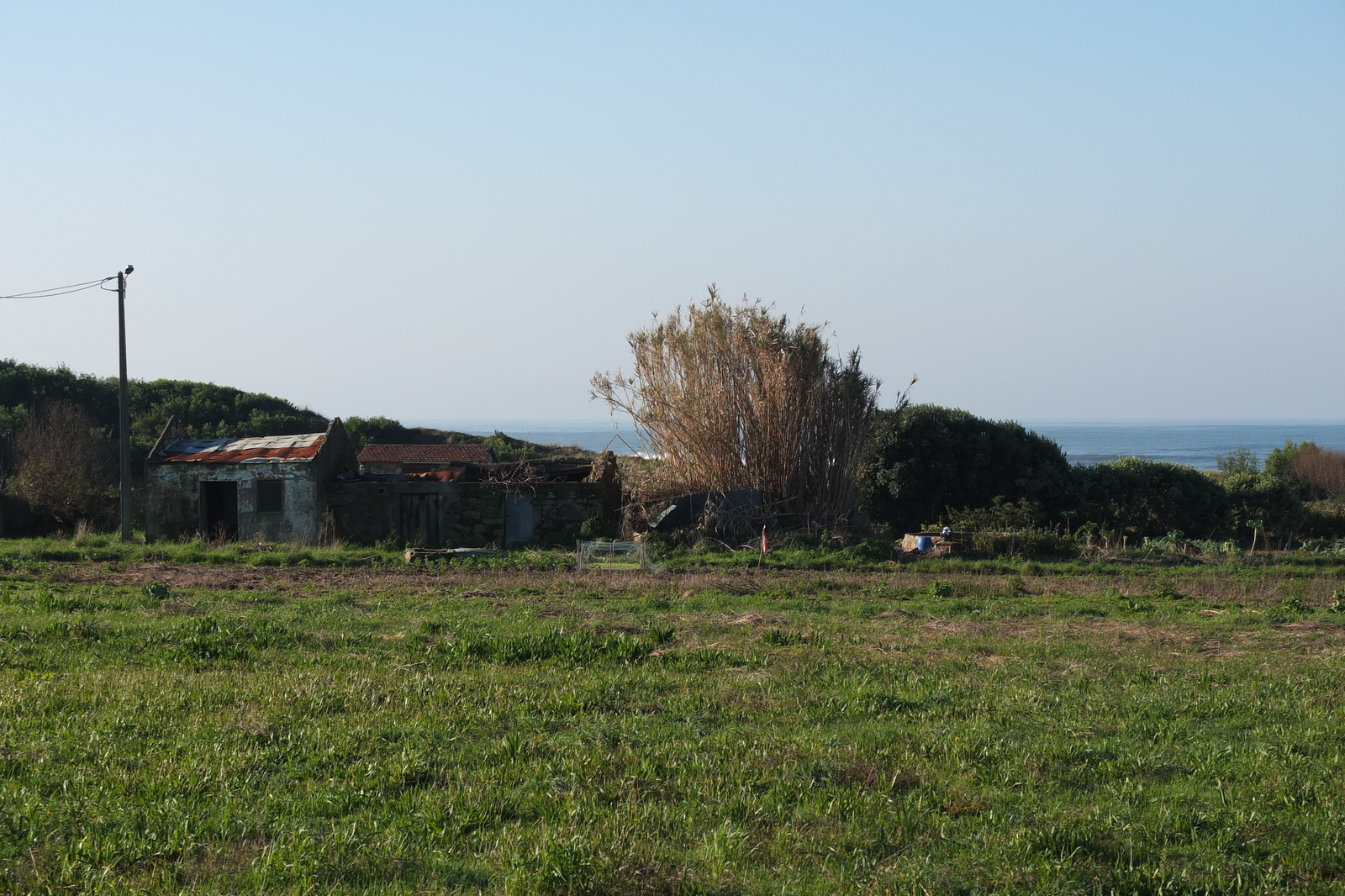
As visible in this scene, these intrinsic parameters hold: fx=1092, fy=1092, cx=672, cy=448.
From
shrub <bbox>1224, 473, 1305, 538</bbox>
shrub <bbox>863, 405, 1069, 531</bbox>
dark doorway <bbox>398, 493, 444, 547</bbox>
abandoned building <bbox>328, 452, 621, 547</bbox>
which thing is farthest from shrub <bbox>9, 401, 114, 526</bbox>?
shrub <bbox>1224, 473, 1305, 538</bbox>

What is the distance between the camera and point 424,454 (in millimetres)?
46469

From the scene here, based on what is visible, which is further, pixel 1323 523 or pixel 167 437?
pixel 1323 523

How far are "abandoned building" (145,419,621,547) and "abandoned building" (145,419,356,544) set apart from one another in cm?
2

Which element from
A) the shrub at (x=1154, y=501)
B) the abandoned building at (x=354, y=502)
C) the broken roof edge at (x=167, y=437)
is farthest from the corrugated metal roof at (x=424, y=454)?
the shrub at (x=1154, y=501)

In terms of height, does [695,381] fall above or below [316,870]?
above

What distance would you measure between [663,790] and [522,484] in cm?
1917

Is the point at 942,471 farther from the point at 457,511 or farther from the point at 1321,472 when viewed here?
the point at 1321,472

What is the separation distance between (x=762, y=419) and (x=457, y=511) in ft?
24.4

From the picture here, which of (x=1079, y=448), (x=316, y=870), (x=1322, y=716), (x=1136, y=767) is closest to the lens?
(x=316, y=870)

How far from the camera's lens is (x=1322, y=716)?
8039 mm

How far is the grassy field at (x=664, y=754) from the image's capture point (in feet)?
16.7

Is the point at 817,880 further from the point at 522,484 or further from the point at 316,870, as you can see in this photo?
the point at 522,484

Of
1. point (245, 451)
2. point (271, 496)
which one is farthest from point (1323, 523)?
point (245, 451)

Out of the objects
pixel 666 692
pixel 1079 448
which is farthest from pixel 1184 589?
pixel 1079 448
